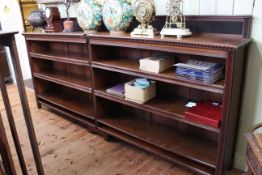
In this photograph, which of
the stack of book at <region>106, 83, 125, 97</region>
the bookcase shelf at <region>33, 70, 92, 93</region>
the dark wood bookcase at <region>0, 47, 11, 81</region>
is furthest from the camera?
the dark wood bookcase at <region>0, 47, 11, 81</region>

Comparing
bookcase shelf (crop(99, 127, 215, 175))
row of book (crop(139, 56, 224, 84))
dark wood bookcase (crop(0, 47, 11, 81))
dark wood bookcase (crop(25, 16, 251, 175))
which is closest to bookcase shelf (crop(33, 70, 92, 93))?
dark wood bookcase (crop(25, 16, 251, 175))

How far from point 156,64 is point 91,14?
811 mm

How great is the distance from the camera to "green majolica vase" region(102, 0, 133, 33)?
1821 mm

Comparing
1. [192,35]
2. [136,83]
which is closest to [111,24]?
[136,83]

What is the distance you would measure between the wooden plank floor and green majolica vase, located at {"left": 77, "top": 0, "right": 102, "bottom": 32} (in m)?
1.06

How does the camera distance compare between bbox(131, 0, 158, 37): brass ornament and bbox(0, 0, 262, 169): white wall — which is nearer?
bbox(0, 0, 262, 169): white wall

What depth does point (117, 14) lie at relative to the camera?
1.84 metres

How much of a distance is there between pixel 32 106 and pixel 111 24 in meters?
1.88

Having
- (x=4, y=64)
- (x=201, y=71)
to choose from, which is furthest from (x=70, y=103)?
(x=4, y=64)

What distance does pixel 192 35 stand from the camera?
5.37 feet

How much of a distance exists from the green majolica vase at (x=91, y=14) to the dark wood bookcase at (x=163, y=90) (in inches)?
5.7

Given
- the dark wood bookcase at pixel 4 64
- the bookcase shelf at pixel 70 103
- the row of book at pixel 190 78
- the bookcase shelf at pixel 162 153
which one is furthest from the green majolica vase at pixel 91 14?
the dark wood bookcase at pixel 4 64

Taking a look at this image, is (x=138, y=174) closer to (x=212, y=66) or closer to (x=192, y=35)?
(x=212, y=66)

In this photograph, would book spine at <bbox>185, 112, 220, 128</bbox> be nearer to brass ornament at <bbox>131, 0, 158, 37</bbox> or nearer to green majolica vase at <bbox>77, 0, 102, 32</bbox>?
brass ornament at <bbox>131, 0, 158, 37</bbox>
